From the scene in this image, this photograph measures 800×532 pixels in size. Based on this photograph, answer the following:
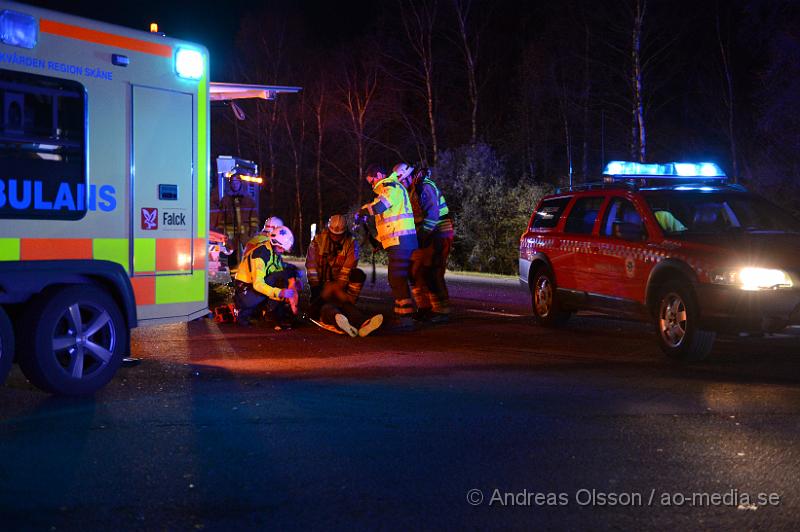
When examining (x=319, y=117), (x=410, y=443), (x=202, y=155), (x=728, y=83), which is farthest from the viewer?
(x=319, y=117)

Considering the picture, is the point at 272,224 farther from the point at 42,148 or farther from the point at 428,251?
the point at 42,148

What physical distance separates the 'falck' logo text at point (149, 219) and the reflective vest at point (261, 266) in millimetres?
3499

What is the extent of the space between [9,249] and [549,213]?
708 cm

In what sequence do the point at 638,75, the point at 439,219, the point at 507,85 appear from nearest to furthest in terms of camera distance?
the point at 439,219 < the point at 638,75 < the point at 507,85

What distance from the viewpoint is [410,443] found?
227 inches

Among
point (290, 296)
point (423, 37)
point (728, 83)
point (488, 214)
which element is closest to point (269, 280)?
point (290, 296)

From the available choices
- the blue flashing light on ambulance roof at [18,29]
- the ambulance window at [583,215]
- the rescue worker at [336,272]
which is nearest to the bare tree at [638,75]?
the ambulance window at [583,215]

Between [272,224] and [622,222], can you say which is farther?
[272,224]

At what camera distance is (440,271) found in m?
12.0

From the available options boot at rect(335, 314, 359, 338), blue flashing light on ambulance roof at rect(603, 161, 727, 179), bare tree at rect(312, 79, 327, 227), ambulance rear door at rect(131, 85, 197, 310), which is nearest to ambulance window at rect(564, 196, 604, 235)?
blue flashing light on ambulance roof at rect(603, 161, 727, 179)

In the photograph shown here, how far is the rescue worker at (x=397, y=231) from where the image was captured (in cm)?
1112

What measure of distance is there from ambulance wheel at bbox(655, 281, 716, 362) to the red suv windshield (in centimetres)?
77

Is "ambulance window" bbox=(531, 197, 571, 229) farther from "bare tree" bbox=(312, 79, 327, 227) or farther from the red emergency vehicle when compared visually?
"bare tree" bbox=(312, 79, 327, 227)

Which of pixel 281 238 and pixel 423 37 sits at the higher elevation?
pixel 423 37
